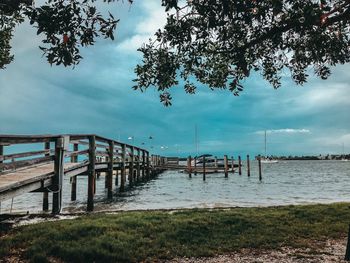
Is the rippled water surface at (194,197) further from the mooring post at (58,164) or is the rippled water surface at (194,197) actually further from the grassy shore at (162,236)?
the grassy shore at (162,236)

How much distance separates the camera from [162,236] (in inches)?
322

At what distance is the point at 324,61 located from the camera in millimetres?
9688

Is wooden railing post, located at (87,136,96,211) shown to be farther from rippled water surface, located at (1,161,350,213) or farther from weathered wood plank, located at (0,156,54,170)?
weathered wood plank, located at (0,156,54,170)

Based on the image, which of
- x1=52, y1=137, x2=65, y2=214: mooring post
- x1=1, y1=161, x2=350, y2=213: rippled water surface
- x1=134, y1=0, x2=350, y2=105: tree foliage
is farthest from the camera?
x1=1, y1=161, x2=350, y2=213: rippled water surface

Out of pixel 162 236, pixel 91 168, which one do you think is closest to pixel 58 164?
pixel 91 168

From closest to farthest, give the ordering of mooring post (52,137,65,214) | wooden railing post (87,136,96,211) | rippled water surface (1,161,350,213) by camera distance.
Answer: mooring post (52,137,65,214) < wooden railing post (87,136,96,211) < rippled water surface (1,161,350,213)

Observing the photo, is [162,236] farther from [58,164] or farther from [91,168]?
[91,168]

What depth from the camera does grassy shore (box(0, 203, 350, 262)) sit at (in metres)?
6.92

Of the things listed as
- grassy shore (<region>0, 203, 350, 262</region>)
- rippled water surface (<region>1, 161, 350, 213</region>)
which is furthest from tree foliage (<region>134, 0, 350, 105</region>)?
rippled water surface (<region>1, 161, 350, 213</region>)

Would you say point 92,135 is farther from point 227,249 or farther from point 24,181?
point 227,249

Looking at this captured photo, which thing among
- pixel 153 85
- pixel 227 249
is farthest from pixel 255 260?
pixel 153 85

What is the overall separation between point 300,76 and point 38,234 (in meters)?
7.78

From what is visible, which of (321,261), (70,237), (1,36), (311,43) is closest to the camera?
(321,261)

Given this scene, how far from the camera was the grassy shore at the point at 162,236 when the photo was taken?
692cm
